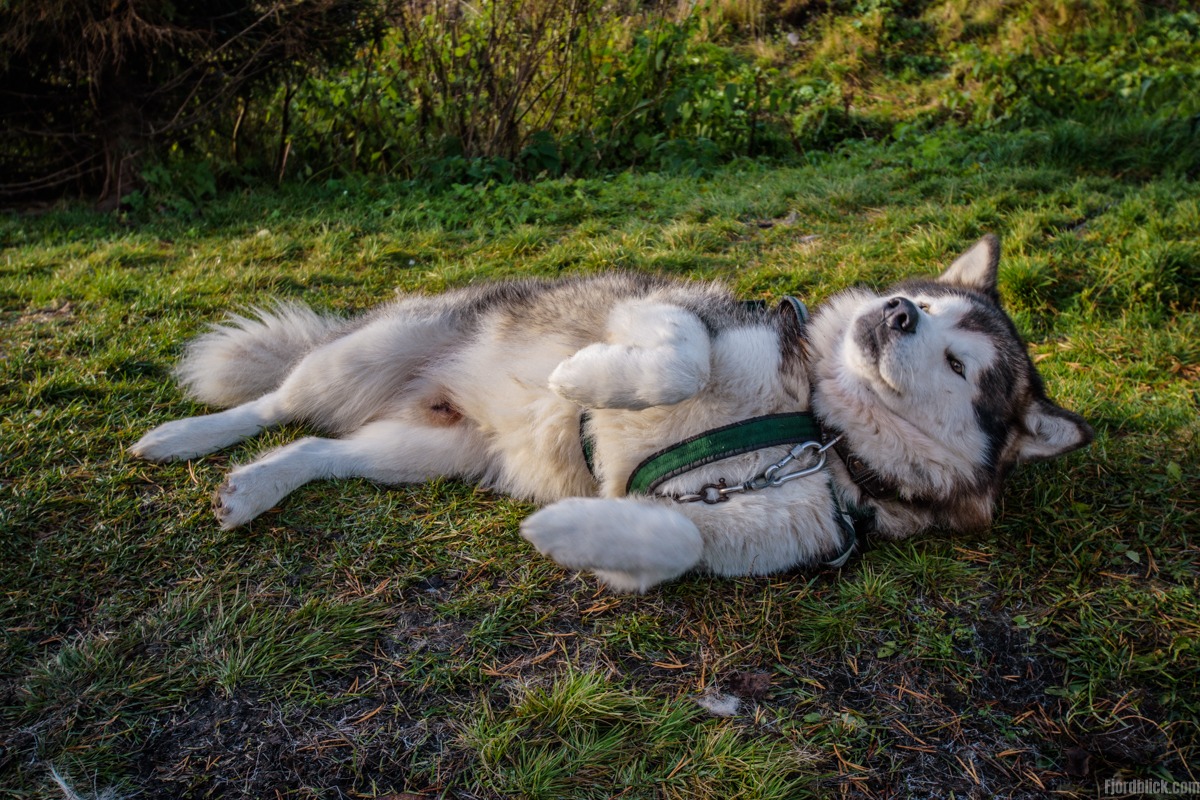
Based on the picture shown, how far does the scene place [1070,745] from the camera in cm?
200

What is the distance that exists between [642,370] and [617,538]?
1.67 feet

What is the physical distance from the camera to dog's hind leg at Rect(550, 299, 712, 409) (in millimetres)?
2283

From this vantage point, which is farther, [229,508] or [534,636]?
[229,508]

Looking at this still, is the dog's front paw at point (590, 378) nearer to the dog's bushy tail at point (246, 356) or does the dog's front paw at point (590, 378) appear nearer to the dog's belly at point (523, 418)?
the dog's belly at point (523, 418)

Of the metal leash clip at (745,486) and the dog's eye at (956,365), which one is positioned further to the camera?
the dog's eye at (956,365)

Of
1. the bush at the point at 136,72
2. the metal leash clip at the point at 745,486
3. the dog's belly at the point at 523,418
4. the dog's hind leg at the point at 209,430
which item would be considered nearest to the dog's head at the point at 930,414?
the metal leash clip at the point at 745,486

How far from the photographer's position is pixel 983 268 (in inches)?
118

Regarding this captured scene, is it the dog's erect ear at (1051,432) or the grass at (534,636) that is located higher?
the dog's erect ear at (1051,432)

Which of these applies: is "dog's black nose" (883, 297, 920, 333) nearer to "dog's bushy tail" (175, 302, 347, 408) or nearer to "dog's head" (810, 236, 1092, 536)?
"dog's head" (810, 236, 1092, 536)

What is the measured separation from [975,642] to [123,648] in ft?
8.00

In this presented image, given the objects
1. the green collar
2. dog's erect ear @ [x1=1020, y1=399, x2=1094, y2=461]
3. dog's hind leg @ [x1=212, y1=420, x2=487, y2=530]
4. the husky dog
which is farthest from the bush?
dog's erect ear @ [x1=1020, y1=399, x2=1094, y2=461]

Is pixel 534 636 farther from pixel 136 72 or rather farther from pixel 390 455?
pixel 136 72

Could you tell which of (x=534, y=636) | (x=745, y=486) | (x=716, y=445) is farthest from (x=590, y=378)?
(x=534, y=636)

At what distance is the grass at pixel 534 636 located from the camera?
189cm
